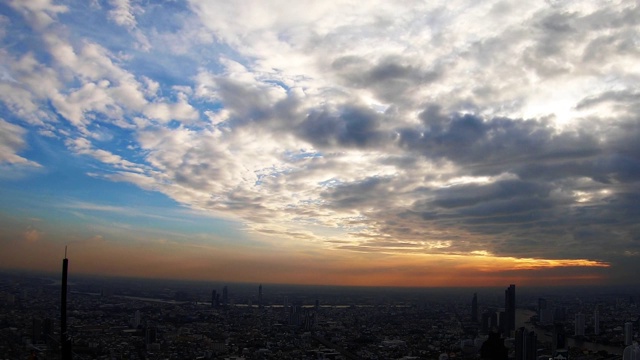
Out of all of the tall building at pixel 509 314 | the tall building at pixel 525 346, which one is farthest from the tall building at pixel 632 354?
A: the tall building at pixel 509 314

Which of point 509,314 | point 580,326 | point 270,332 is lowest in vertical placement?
point 270,332

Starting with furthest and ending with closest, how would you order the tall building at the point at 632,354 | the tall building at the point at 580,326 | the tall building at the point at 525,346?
1. the tall building at the point at 580,326
2. the tall building at the point at 525,346
3. the tall building at the point at 632,354

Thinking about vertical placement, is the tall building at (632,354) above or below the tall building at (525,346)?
above

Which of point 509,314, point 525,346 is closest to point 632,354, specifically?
point 525,346

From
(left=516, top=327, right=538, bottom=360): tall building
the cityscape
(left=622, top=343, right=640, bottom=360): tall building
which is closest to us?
(left=622, top=343, right=640, bottom=360): tall building

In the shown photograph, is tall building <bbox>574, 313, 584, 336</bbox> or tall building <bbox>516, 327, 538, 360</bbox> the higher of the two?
tall building <bbox>516, 327, 538, 360</bbox>

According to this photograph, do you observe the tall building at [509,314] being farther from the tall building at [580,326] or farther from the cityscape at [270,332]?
the tall building at [580,326]

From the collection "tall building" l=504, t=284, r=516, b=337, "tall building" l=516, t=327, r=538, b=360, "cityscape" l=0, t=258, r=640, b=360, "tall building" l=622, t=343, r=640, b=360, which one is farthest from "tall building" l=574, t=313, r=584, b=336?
"tall building" l=622, t=343, r=640, b=360

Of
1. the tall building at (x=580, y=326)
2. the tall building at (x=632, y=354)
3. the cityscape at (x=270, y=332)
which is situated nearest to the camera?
the tall building at (x=632, y=354)

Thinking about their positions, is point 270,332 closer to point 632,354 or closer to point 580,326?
point 580,326

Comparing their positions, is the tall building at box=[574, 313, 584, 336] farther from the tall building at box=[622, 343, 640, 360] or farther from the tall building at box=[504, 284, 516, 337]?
the tall building at box=[622, 343, 640, 360]

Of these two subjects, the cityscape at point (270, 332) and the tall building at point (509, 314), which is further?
the tall building at point (509, 314)
